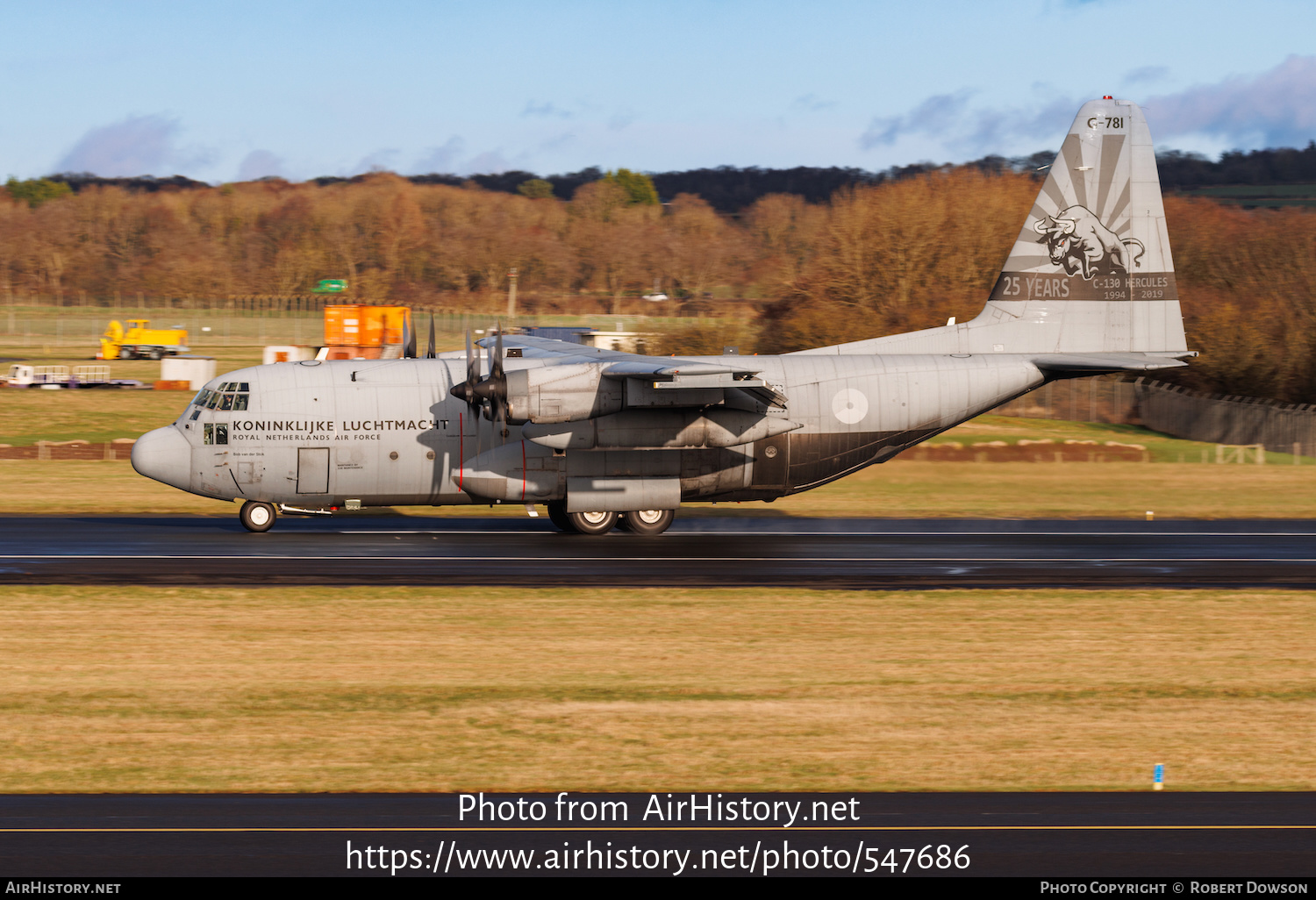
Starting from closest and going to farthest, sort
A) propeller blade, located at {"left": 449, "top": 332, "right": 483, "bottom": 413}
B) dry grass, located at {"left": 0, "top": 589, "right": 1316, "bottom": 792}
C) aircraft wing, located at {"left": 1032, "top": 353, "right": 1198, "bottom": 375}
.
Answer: dry grass, located at {"left": 0, "top": 589, "right": 1316, "bottom": 792} → propeller blade, located at {"left": 449, "top": 332, "right": 483, "bottom": 413} → aircraft wing, located at {"left": 1032, "top": 353, "right": 1198, "bottom": 375}

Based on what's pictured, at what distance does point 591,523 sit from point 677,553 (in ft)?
9.94

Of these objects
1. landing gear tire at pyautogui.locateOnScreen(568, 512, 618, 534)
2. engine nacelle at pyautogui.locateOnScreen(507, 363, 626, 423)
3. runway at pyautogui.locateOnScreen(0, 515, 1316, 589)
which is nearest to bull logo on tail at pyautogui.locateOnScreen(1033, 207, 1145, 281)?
runway at pyautogui.locateOnScreen(0, 515, 1316, 589)

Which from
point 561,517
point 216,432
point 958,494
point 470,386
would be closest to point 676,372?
point 470,386

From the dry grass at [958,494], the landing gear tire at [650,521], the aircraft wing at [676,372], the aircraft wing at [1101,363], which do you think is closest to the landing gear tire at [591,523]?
the landing gear tire at [650,521]

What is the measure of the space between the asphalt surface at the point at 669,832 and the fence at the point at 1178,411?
126ft

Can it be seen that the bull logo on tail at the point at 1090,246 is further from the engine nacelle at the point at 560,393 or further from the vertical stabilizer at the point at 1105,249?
the engine nacelle at the point at 560,393

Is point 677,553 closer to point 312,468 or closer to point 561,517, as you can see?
point 561,517

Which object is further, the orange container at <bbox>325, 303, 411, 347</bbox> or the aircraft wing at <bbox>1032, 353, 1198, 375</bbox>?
the orange container at <bbox>325, 303, 411, 347</bbox>

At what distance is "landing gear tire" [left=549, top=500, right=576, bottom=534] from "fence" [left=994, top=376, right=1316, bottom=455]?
25325mm

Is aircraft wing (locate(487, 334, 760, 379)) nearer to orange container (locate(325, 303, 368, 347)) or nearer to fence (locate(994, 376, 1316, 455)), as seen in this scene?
fence (locate(994, 376, 1316, 455))

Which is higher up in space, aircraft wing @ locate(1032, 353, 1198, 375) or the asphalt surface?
aircraft wing @ locate(1032, 353, 1198, 375)

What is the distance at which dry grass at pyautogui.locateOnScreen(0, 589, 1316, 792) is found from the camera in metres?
11.4
